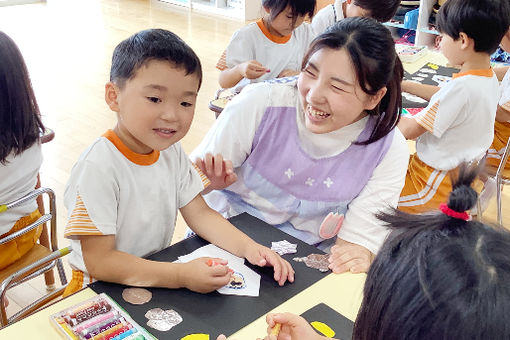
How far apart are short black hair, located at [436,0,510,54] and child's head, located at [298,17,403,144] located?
730 mm

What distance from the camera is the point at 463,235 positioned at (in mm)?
583

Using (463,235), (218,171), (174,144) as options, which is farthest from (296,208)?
(463,235)

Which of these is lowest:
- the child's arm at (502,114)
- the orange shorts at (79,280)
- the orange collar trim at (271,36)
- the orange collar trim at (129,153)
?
the child's arm at (502,114)

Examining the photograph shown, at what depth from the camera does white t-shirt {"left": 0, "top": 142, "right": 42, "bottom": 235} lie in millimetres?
1528

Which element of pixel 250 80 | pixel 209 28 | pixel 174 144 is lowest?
pixel 209 28

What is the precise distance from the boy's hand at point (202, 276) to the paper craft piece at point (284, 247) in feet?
0.60

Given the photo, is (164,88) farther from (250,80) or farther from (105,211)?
(250,80)

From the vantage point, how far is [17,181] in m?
1.56

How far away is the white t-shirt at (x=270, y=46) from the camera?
2.54 m

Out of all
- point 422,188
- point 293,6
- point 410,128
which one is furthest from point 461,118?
point 293,6

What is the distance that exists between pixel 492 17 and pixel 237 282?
4.77 feet

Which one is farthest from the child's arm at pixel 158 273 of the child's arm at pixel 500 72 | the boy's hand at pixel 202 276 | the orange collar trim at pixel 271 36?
the child's arm at pixel 500 72

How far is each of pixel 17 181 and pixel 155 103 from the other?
72 cm

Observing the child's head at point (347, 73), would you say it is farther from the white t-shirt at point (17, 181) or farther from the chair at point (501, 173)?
the chair at point (501, 173)
